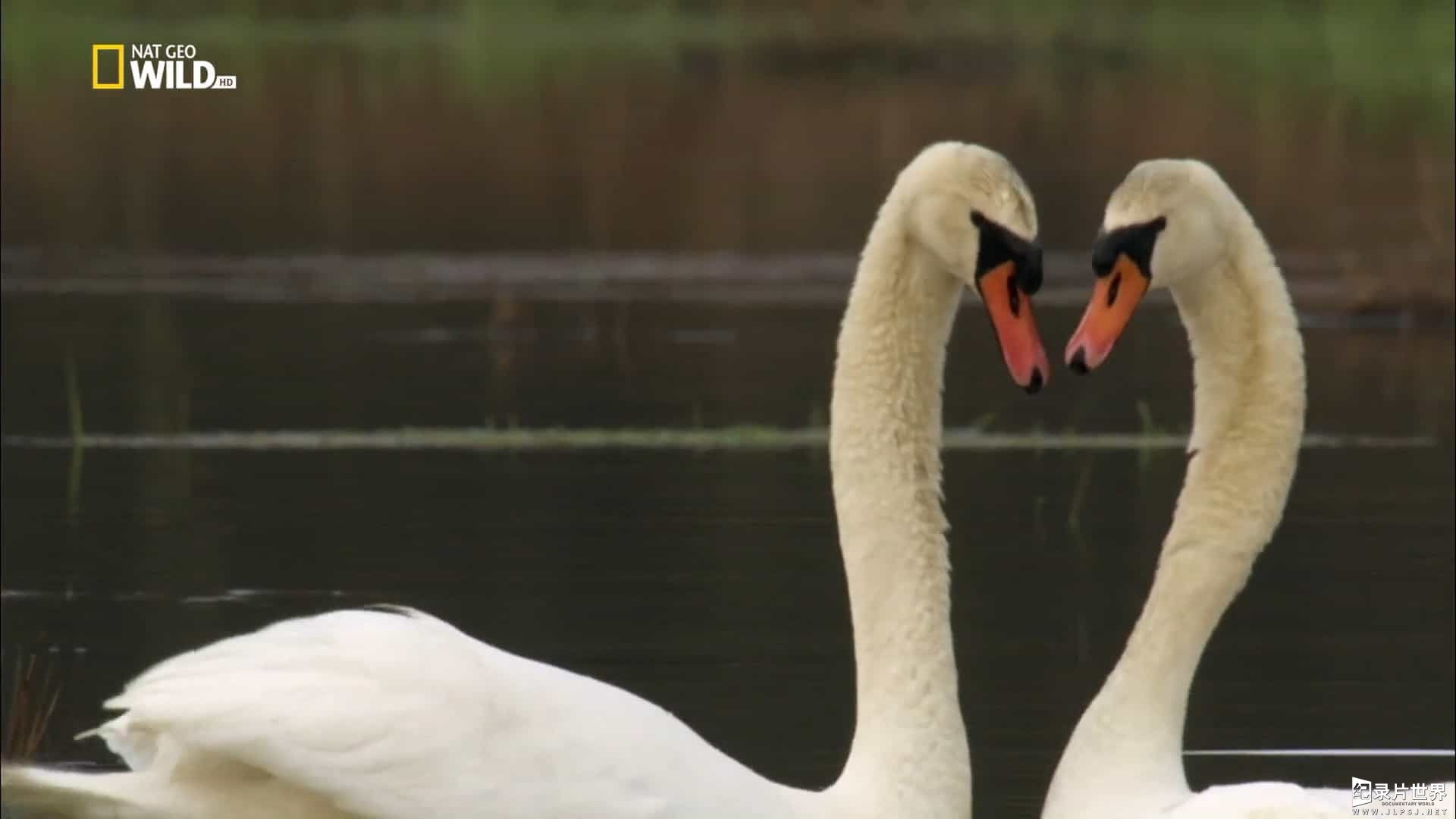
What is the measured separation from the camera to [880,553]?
7.63 metres

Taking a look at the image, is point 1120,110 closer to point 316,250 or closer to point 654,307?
point 316,250

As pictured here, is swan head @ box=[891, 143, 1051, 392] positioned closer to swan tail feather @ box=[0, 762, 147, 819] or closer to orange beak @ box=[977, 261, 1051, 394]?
orange beak @ box=[977, 261, 1051, 394]

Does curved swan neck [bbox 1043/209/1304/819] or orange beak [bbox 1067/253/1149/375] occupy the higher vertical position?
orange beak [bbox 1067/253/1149/375]

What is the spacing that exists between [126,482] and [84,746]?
575 centimetres

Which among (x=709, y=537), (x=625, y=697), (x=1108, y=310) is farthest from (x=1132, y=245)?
(x=709, y=537)

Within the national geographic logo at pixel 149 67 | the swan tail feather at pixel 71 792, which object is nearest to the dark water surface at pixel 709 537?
the swan tail feather at pixel 71 792

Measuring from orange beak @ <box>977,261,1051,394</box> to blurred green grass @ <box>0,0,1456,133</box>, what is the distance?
1505 inches

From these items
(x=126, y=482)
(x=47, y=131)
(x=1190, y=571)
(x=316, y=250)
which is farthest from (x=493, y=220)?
(x=1190, y=571)

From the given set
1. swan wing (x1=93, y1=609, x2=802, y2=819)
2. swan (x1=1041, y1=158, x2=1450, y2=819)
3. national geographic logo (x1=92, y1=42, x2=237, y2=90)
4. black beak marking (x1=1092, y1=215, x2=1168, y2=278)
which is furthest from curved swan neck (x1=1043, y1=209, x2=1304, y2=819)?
national geographic logo (x1=92, y1=42, x2=237, y2=90)

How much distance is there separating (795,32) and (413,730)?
156 ft

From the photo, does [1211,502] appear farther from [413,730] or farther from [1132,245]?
[413,730]

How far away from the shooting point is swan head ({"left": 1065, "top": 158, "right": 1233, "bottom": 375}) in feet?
24.5

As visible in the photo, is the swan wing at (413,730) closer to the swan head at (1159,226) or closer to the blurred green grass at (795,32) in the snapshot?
the swan head at (1159,226)

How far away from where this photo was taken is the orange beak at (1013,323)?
718cm
